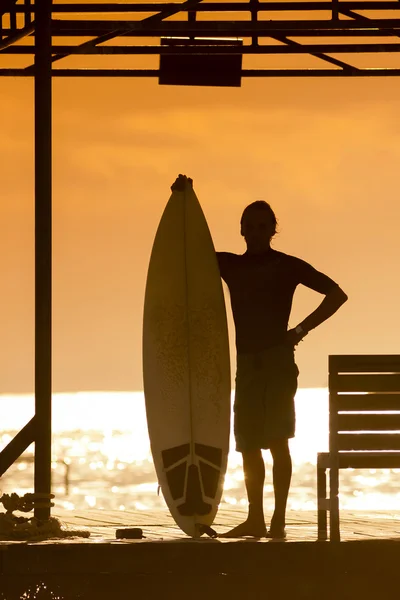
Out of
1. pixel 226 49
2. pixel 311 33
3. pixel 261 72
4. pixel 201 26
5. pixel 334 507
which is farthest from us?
pixel 261 72

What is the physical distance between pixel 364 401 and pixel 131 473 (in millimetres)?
89432

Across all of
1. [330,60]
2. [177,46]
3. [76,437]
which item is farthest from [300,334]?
[76,437]

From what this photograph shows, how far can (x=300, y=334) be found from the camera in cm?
773

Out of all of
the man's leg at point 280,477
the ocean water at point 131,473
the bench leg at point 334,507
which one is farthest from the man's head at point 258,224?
the ocean water at point 131,473

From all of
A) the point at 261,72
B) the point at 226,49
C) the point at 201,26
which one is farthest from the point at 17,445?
the point at 261,72

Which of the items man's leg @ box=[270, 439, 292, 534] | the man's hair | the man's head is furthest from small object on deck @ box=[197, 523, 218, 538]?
the man's hair

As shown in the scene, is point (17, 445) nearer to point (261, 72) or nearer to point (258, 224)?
point (258, 224)

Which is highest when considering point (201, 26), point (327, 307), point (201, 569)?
point (201, 26)

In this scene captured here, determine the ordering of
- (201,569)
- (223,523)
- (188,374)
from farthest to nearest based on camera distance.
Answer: (223,523) < (188,374) < (201,569)

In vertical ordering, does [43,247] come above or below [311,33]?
below

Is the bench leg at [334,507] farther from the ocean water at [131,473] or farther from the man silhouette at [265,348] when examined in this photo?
the ocean water at [131,473]

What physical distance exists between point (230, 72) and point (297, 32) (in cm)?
77

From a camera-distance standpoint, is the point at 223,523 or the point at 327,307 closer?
the point at 327,307

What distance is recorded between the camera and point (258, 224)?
308 inches
